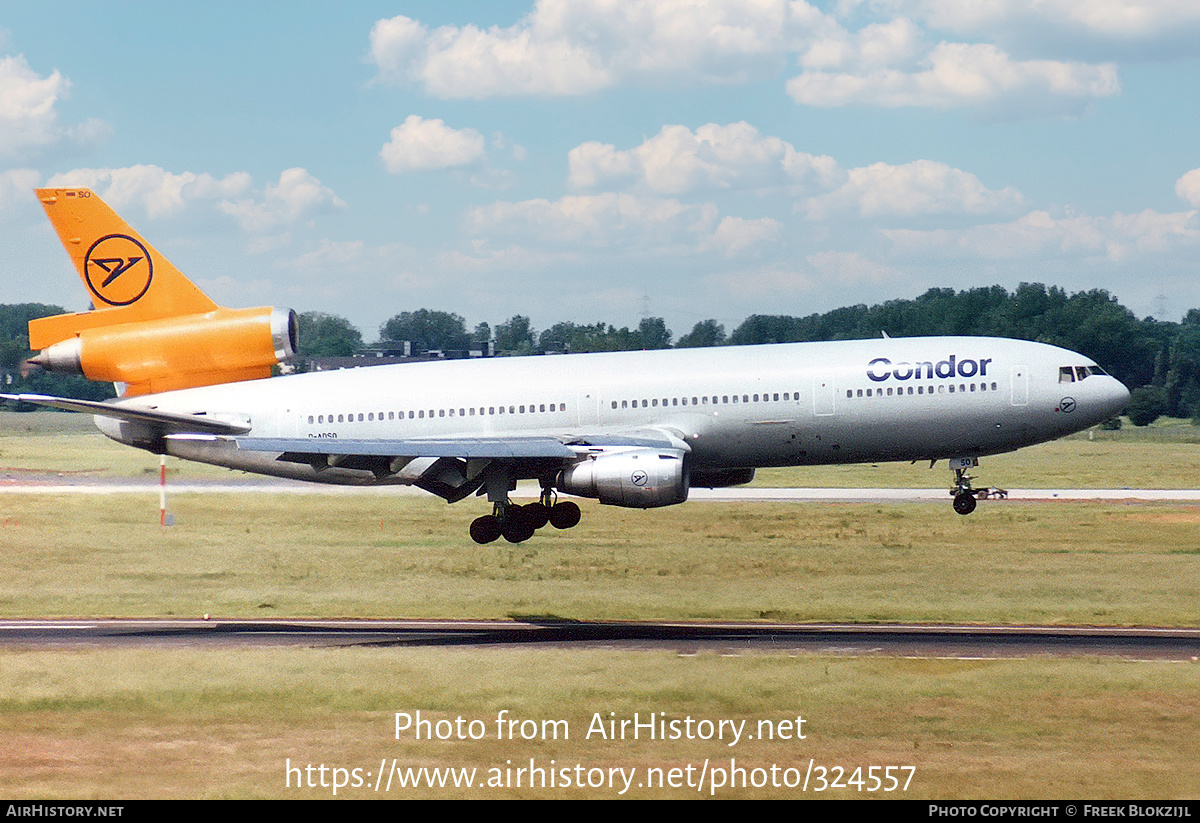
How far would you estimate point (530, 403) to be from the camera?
47.2m

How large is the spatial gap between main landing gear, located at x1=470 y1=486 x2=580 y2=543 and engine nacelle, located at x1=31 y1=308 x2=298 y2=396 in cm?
975

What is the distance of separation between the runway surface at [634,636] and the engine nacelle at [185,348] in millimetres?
9715

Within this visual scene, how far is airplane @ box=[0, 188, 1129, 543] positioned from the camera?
4459 cm

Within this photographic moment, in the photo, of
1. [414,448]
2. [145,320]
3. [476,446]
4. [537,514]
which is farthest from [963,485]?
[145,320]

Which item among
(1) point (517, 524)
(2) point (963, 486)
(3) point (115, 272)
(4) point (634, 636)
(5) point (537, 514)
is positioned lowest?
(4) point (634, 636)

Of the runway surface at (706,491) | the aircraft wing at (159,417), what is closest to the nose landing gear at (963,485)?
the aircraft wing at (159,417)

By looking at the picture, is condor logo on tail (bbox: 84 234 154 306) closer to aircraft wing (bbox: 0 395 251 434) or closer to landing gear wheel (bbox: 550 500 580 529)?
aircraft wing (bbox: 0 395 251 434)

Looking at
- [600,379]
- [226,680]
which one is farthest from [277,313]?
[226,680]

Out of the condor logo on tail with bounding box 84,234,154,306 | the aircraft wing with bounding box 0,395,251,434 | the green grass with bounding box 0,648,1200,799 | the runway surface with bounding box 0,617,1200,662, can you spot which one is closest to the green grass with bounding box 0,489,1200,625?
the runway surface with bounding box 0,617,1200,662

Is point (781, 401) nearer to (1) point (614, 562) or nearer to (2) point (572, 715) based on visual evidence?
(1) point (614, 562)

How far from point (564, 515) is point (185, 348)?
50.0ft

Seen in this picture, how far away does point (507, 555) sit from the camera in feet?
182
